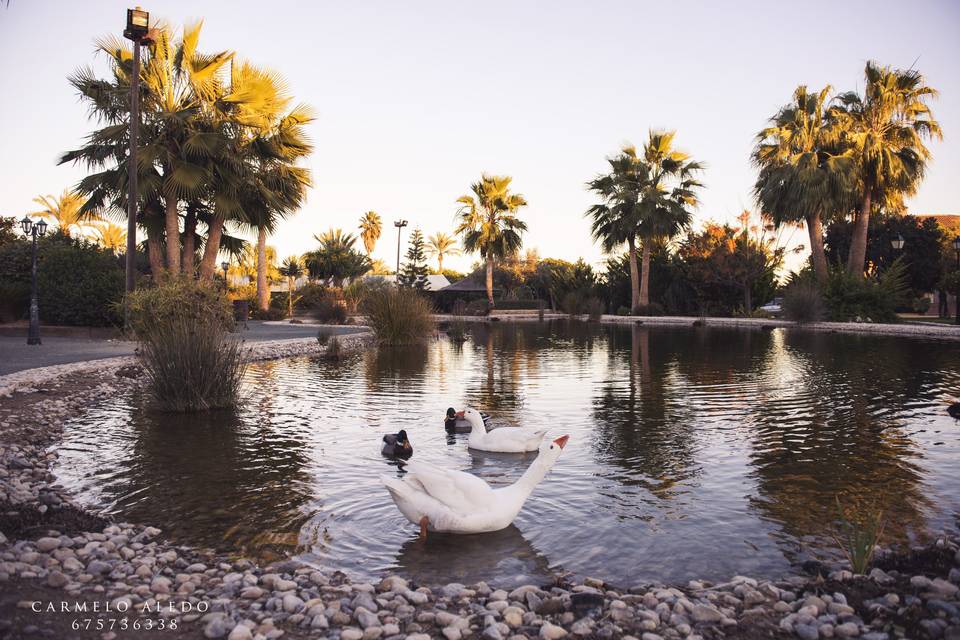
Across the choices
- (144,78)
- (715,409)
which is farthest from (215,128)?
(715,409)

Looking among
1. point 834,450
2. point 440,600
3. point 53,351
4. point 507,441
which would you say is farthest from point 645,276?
point 440,600

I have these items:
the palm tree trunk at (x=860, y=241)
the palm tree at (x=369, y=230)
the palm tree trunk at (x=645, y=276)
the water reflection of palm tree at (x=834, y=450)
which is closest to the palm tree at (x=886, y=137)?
the palm tree trunk at (x=860, y=241)

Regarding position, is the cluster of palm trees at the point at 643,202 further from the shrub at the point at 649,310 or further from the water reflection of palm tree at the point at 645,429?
the water reflection of palm tree at the point at 645,429

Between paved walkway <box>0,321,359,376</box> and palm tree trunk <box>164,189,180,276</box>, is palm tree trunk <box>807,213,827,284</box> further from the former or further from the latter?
palm tree trunk <box>164,189,180,276</box>

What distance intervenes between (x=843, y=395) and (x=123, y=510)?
10.6 meters

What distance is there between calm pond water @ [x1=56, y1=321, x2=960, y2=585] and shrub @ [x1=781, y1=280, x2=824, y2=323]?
1634cm

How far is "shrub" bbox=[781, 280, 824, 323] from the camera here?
98.0ft

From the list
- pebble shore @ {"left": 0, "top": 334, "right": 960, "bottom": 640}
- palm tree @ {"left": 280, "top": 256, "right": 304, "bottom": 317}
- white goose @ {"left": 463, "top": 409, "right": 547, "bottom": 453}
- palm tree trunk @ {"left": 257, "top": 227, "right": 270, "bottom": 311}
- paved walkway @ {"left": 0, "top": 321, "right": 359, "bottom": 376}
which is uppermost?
palm tree @ {"left": 280, "top": 256, "right": 304, "bottom": 317}

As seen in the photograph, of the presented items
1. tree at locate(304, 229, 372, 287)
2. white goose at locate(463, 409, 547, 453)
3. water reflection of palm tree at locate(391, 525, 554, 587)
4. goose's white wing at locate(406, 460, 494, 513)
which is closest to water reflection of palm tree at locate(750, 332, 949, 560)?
→ water reflection of palm tree at locate(391, 525, 554, 587)

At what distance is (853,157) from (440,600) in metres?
34.3

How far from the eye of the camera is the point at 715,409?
10375 millimetres

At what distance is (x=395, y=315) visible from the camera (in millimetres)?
20688

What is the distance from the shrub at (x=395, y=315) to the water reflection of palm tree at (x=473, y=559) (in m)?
15.8

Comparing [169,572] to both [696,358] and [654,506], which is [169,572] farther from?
[696,358]
